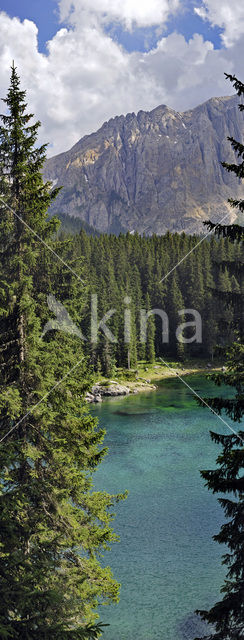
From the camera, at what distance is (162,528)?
27.5 metres

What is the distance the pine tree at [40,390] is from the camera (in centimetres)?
1159

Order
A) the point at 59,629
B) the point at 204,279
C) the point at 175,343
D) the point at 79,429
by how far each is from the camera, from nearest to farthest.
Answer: the point at 59,629 < the point at 79,429 < the point at 175,343 < the point at 204,279

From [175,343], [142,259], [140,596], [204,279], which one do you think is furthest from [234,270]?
[142,259]

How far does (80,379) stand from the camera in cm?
1345

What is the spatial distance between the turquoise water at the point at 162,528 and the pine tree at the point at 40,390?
30.9 ft

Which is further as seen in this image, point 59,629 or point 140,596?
point 140,596

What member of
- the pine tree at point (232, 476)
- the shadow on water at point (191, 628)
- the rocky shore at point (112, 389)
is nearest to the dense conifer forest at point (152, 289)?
the rocky shore at point (112, 389)

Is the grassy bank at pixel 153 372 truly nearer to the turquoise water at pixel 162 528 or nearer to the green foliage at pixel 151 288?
the green foliage at pixel 151 288

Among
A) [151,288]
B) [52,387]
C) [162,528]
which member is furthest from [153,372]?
[52,387]

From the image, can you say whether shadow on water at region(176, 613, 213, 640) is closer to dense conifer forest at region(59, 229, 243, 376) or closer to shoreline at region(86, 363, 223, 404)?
shoreline at region(86, 363, 223, 404)

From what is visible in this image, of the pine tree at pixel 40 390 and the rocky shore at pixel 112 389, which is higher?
the pine tree at pixel 40 390

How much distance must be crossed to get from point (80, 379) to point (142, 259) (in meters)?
105

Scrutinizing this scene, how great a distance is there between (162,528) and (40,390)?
19.3 metres

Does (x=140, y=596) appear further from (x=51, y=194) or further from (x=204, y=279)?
(x=204, y=279)
